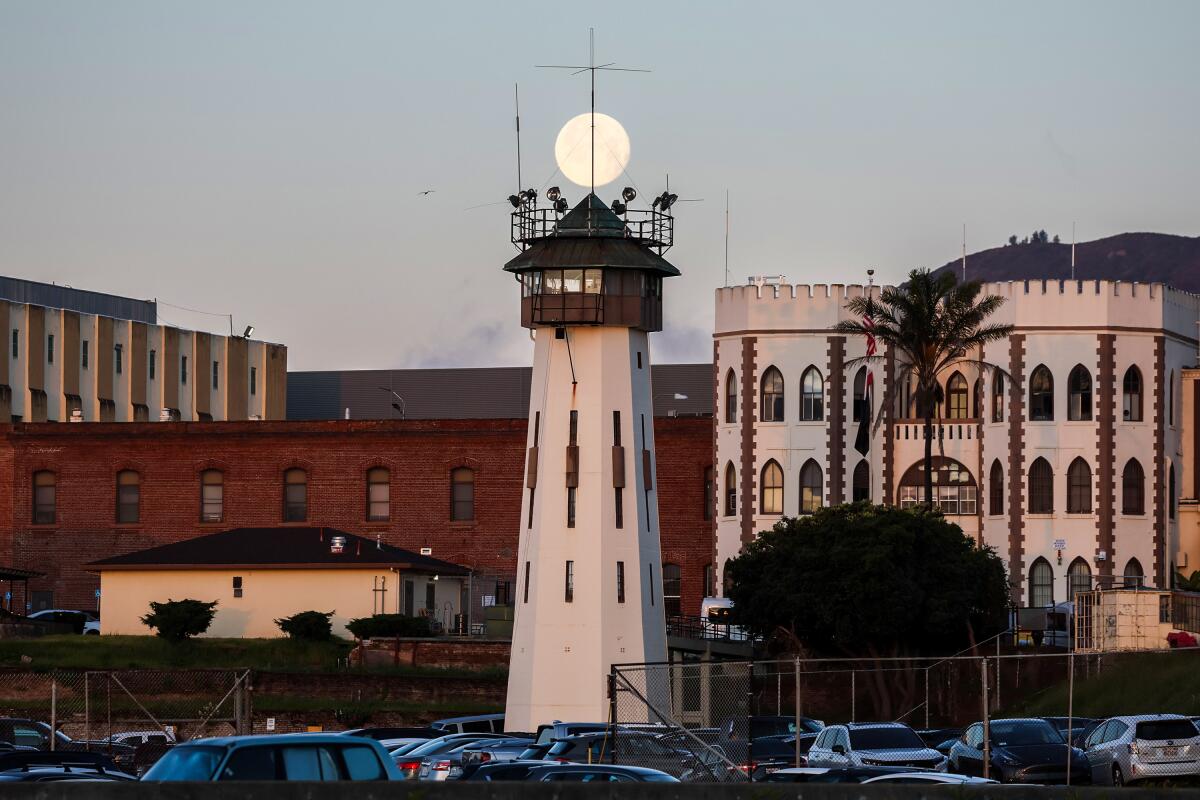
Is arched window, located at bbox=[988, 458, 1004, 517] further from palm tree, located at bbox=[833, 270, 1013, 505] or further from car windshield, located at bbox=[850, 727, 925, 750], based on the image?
car windshield, located at bbox=[850, 727, 925, 750]

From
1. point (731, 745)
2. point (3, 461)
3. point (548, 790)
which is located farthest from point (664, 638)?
point (3, 461)

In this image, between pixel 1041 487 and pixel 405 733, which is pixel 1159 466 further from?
pixel 405 733

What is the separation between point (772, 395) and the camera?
8131 cm

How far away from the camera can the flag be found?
79.7 metres

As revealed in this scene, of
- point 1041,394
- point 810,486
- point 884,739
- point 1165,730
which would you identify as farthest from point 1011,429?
point 1165,730

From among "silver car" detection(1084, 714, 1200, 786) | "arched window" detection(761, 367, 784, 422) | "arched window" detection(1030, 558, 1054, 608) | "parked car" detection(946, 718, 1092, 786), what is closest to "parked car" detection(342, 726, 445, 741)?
"parked car" detection(946, 718, 1092, 786)

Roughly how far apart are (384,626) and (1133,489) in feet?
84.0

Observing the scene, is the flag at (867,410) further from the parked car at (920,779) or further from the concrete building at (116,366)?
the parked car at (920,779)

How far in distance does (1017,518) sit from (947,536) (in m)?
9.15

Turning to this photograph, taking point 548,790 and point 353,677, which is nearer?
point 548,790

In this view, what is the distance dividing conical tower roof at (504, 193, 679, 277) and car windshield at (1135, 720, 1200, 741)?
83.5 feet

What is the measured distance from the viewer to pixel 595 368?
191ft

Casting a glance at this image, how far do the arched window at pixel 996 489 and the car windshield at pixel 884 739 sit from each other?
40.6m

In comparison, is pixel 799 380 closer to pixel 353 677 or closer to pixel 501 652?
pixel 501 652
